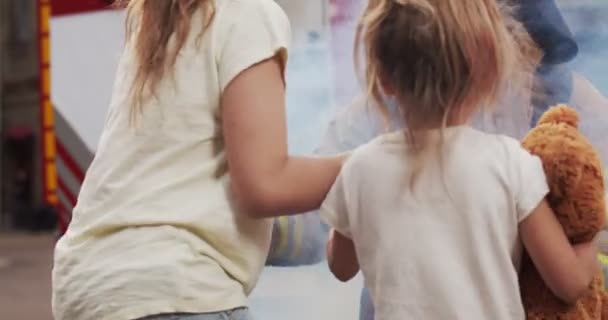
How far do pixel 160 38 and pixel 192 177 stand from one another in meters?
0.19

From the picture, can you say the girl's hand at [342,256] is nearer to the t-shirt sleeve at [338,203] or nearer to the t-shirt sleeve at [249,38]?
the t-shirt sleeve at [338,203]

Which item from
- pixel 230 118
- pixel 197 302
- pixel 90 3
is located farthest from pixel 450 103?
pixel 90 3

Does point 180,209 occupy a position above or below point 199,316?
above

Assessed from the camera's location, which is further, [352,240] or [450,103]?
[352,240]

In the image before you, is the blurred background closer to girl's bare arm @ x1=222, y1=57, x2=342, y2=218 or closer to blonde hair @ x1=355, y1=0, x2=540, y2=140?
blonde hair @ x1=355, y1=0, x2=540, y2=140

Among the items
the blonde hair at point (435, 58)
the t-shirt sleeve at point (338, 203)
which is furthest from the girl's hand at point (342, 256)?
the blonde hair at point (435, 58)

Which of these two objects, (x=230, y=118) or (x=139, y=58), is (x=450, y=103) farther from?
(x=139, y=58)

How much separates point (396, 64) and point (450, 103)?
84mm

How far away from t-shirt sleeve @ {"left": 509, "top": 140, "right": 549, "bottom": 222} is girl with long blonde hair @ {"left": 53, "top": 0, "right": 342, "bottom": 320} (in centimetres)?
24

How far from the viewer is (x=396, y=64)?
1393mm

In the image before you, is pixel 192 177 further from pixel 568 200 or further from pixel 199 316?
pixel 568 200

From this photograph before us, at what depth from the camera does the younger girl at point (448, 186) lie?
4.46 ft

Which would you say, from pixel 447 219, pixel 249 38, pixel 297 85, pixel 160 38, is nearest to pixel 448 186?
pixel 447 219

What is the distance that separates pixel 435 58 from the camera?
137 cm
